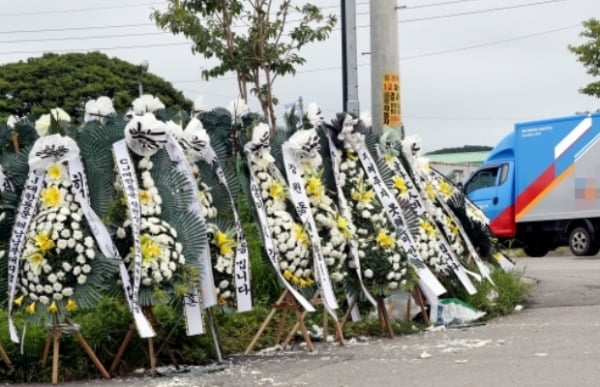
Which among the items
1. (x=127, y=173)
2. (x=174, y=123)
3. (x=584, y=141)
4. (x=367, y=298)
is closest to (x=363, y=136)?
(x=367, y=298)

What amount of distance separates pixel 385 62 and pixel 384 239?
137 inches

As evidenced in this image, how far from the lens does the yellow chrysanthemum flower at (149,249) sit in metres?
6.99

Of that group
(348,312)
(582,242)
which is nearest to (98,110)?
(348,312)

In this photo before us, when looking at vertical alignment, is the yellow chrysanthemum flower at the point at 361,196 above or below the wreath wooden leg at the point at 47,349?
A: above

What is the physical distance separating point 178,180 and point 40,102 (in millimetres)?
30253

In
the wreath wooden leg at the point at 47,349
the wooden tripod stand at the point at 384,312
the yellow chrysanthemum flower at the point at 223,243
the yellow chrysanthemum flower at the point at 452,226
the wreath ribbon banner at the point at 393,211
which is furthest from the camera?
the yellow chrysanthemum flower at the point at 452,226

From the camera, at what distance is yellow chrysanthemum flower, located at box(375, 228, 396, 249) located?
8625 millimetres

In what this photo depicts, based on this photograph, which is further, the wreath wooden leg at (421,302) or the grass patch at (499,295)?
the grass patch at (499,295)

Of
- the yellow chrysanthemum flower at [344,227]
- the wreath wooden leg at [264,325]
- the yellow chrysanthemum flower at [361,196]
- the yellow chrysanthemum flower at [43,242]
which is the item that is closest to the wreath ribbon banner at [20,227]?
the yellow chrysanthemum flower at [43,242]

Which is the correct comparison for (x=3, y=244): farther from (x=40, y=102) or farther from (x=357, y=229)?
(x=40, y=102)

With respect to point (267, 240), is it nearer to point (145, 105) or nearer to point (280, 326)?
point (280, 326)

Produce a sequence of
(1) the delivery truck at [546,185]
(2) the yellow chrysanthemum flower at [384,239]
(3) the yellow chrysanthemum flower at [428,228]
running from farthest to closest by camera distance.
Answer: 1. (1) the delivery truck at [546,185]
2. (3) the yellow chrysanthemum flower at [428,228]
3. (2) the yellow chrysanthemum flower at [384,239]

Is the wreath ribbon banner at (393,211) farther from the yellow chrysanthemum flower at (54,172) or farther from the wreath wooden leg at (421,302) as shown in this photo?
the yellow chrysanthemum flower at (54,172)

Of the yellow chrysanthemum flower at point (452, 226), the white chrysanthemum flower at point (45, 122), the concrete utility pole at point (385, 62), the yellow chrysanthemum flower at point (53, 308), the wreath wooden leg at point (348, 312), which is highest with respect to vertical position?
the concrete utility pole at point (385, 62)
